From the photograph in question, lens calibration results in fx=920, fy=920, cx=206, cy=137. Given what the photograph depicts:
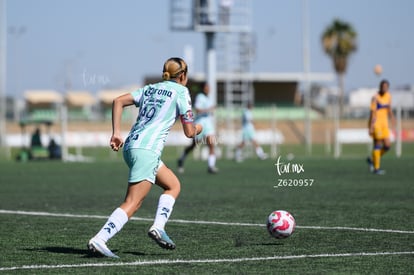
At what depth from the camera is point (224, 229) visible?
1127cm

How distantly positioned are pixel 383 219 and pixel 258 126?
49.1 m

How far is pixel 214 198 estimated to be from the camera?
16359 mm

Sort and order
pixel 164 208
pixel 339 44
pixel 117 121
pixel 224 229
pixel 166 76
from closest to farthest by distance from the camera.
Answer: pixel 117 121 → pixel 166 76 → pixel 164 208 → pixel 224 229 → pixel 339 44

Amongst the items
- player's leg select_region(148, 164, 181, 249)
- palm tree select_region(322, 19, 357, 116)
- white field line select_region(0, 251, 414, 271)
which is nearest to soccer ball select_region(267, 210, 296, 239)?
white field line select_region(0, 251, 414, 271)

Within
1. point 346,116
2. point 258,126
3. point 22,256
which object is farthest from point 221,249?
point 346,116

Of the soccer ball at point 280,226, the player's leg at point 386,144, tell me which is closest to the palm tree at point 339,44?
the player's leg at point 386,144

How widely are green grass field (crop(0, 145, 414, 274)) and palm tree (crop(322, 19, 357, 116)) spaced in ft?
209

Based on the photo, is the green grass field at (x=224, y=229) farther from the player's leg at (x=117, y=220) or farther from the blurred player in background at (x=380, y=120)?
the blurred player in background at (x=380, y=120)

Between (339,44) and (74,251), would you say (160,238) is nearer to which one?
(74,251)

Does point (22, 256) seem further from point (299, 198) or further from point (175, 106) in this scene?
point (299, 198)

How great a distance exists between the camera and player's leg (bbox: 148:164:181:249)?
8.98 m

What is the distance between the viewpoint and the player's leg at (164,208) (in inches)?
353

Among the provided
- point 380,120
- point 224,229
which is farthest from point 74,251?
point 380,120

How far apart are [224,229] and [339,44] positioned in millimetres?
75147
